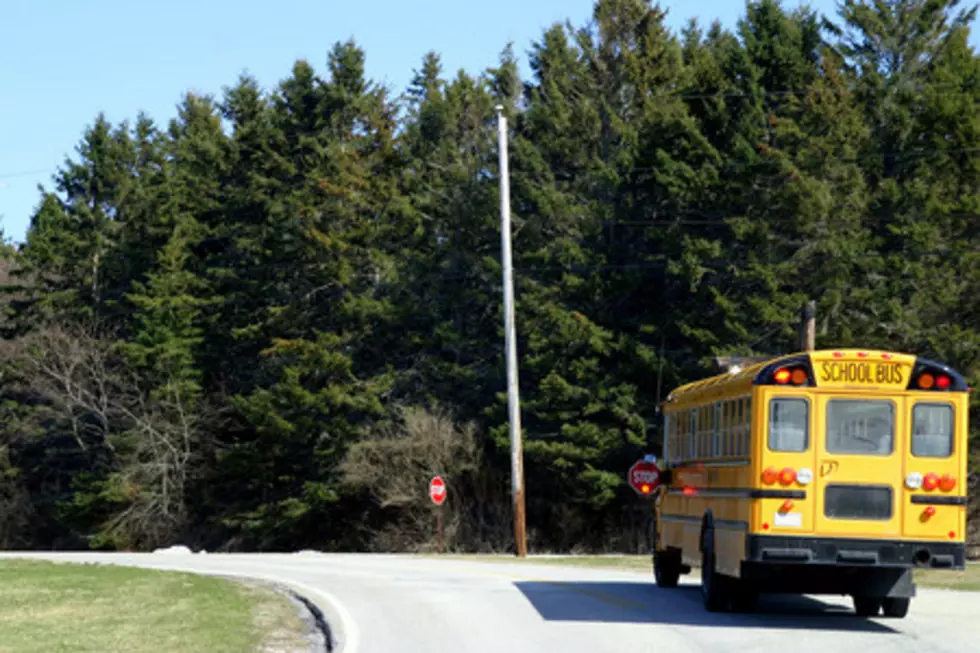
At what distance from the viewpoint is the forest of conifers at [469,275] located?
48.1 meters

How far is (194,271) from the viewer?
226ft

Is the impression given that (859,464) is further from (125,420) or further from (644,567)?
(125,420)

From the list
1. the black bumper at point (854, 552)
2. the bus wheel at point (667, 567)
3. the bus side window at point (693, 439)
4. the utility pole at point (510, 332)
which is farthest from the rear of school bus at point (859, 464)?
the utility pole at point (510, 332)

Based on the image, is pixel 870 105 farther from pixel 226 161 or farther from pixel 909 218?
pixel 226 161

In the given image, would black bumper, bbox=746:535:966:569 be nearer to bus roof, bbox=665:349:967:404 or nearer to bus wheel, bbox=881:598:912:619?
bus wheel, bbox=881:598:912:619

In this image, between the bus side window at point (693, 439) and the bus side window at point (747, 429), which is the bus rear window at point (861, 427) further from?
the bus side window at point (693, 439)

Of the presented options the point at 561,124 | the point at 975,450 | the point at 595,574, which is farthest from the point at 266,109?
the point at 595,574

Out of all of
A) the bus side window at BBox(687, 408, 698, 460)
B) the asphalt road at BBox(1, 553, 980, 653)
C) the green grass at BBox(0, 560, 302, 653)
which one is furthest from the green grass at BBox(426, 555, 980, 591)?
the green grass at BBox(0, 560, 302, 653)

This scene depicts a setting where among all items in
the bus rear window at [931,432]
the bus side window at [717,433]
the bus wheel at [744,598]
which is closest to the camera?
the bus rear window at [931,432]

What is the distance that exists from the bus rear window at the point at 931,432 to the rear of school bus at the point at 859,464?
1 cm

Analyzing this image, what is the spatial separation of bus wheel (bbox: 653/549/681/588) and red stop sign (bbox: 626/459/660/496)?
3.73 feet

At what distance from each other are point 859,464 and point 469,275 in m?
42.1

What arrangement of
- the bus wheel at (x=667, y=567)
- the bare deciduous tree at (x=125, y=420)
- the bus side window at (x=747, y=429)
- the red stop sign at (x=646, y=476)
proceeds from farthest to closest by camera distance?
the bare deciduous tree at (x=125, y=420) < the red stop sign at (x=646, y=476) < the bus wheel at (x=667, y=567) < the bus side window at (x=747, y=429)

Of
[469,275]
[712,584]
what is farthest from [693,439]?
[469,275]
